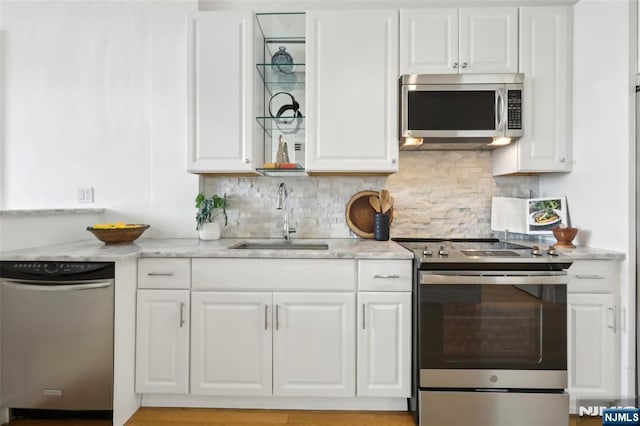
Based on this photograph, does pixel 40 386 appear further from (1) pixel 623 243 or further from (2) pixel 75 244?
(1) pixel 623 243

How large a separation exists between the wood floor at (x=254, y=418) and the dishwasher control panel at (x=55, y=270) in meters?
0.79

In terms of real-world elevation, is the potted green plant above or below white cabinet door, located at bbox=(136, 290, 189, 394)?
above

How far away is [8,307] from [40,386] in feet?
1.44

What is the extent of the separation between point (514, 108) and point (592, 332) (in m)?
1.36

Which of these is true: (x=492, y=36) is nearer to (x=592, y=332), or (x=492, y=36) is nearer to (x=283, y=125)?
(x=283, y=125)

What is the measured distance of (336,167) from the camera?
2.29 metres

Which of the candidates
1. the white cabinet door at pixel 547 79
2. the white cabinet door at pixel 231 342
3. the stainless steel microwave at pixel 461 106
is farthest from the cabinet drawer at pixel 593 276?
the white cabinet door at pixel 231 342

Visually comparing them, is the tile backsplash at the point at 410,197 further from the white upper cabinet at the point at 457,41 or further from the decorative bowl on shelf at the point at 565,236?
the white upper cabinet at the point at 457,41

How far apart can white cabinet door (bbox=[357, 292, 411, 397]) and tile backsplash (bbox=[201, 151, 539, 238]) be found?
778 millimetres

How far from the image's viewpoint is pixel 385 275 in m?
1.97

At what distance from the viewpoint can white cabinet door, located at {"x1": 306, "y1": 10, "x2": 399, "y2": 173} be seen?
227 cm

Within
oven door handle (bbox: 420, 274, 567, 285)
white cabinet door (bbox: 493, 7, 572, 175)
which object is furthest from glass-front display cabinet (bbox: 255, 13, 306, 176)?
white cabinet door (bbox: 493, 7, 572, 175)

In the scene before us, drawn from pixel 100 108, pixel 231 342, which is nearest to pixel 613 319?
pixel 231 342

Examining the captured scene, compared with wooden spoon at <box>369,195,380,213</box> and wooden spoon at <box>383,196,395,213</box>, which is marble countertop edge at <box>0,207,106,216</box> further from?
wooden spoon at <box>383,196,395,213</box>
